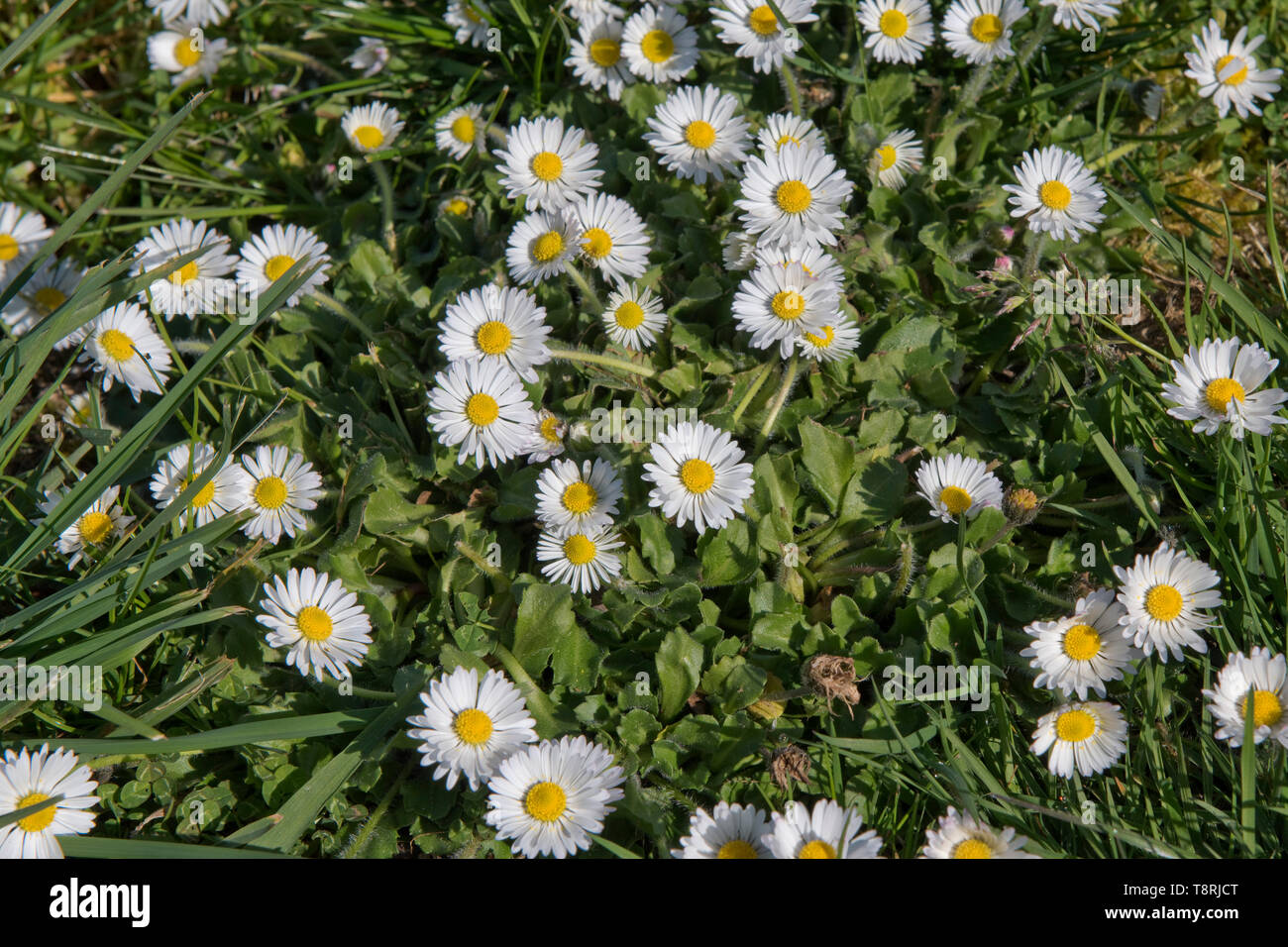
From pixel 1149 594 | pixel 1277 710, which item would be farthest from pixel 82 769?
pixel 1277 710

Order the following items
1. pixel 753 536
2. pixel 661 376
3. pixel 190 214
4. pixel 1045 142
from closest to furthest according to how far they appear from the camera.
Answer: pixel 753 536
pixel 661 376
pixel 1045 142
pixel 190 214

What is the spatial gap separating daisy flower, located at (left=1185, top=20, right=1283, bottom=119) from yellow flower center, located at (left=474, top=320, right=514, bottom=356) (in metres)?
2.80

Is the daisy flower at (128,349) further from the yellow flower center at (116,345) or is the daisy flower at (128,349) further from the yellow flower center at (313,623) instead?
the yellow flower center at (313,623)

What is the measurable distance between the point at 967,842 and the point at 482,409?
6.39ft

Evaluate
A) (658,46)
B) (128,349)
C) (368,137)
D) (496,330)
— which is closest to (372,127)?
(368,137)

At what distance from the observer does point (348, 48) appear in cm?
479

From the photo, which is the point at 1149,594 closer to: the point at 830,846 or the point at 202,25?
the point at 830,846

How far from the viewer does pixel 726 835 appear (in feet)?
9.53

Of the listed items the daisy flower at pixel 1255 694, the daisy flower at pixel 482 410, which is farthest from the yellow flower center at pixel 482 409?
the daisy flower at pixel 1255 694

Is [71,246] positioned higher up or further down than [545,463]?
higher up

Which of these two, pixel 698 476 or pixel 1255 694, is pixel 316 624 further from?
pixel 1255 694

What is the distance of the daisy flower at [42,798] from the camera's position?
288 cm
